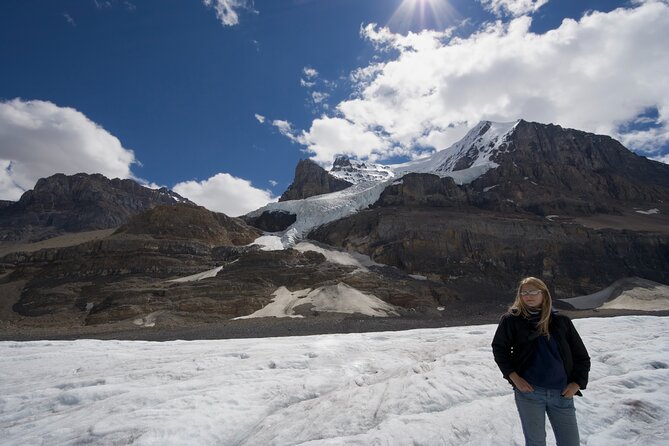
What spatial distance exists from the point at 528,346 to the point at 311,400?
463 cm

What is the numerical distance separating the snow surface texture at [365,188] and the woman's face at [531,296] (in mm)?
69013

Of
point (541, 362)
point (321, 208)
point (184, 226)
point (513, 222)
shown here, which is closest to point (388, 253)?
point (513, 222)

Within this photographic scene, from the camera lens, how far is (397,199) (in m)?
82.1

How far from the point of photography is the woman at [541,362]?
4.08 metres

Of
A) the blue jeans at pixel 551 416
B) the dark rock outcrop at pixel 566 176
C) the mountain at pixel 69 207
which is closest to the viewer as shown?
the blue jeans at pixel 551 416

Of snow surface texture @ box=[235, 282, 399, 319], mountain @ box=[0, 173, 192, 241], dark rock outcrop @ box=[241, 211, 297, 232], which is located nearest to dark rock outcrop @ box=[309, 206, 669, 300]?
snow surface texture @ box=[235, 282, 399, 319]

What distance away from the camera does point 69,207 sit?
5453 inches

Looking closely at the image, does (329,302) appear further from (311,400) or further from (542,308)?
(542,308)

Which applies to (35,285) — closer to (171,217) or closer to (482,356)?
(171,217)

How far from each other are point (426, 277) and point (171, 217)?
4307 cm

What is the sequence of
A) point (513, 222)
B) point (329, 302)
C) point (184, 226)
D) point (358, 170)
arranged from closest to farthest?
point (329, 302)
point (513, 222)
point (184, 226)
point (358, 170)

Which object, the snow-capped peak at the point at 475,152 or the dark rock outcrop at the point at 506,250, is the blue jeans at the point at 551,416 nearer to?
the dark rock outcrop at the point at 506,250

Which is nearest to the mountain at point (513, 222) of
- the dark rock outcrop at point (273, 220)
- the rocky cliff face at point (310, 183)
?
the dark rock outcrop at point (273, 220)

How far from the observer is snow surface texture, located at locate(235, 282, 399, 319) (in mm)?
38594
